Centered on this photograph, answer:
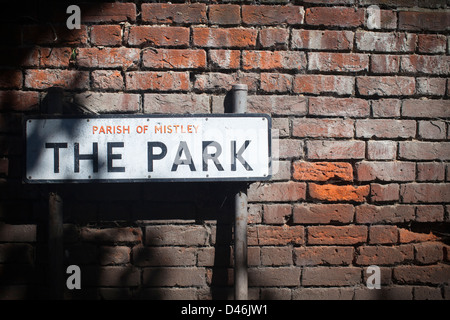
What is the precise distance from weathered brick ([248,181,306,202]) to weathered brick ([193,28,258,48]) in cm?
65

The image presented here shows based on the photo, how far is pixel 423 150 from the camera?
4.79ft

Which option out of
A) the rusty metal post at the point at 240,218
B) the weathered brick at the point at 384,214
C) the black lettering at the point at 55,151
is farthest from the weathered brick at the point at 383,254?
the black lettering at the point at 55,151

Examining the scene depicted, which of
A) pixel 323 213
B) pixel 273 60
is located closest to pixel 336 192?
pixel 323 213

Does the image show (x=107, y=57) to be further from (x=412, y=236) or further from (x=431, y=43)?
(x=412, y=236)

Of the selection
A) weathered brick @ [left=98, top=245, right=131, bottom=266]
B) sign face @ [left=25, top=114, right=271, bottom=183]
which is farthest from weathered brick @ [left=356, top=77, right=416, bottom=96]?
weathered brick @ [left=98, top=245, right=131, bottom=266]

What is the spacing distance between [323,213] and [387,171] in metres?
0.36

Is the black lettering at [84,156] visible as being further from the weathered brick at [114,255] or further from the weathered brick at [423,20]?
the weathered brick at [423,20]

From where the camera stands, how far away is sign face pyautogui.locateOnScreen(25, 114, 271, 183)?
50.8 inches

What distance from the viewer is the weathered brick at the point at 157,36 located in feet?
4.60

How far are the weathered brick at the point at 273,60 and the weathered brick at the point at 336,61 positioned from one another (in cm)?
5

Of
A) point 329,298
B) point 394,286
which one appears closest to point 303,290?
point 329,298

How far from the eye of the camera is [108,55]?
1403 millimetres

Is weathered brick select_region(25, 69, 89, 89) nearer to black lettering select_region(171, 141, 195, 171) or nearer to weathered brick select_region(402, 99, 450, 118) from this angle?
black lettering select_region(171, 141, 195, 171)
